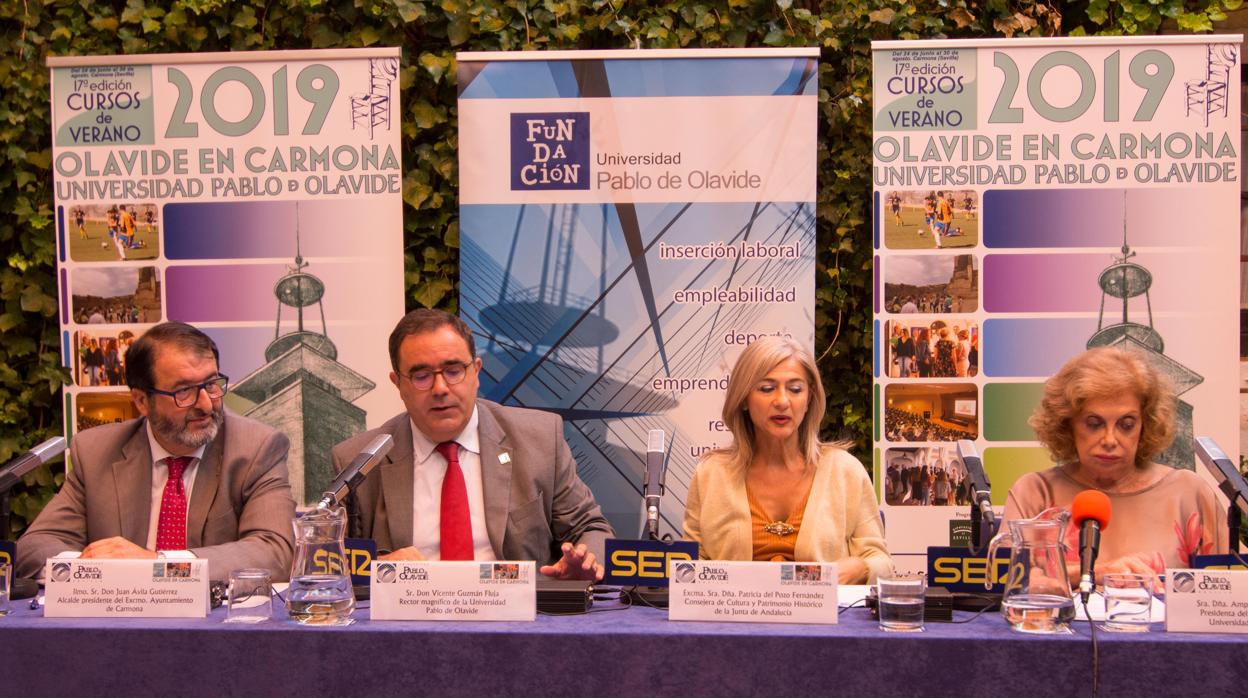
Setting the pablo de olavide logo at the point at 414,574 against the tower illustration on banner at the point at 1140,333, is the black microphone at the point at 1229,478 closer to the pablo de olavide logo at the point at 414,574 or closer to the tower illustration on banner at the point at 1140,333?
the pablo de olavide logo at the point at 414,574

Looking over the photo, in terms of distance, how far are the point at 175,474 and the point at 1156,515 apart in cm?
247

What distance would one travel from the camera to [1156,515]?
2.60m

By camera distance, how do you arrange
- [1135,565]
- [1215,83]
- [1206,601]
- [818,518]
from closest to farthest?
1. [1206,601]
2. [1135,565]
3. [818,518]
4. [1215,83]

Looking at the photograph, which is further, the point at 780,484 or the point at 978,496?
the point at 780,484

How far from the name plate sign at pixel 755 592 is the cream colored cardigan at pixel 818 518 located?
764 millimetres

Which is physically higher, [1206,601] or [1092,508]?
[1092,508]

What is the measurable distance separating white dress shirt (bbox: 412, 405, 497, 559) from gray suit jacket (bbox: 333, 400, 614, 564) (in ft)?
0.08

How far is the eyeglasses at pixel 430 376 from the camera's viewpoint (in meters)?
2.73

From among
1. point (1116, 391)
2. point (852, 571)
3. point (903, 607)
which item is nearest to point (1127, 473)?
point (1116, 391)

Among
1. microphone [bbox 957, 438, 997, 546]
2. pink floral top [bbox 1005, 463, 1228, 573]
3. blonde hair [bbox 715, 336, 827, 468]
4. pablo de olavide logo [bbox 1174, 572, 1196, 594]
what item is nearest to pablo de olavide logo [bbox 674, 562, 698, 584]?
microphone [bbox 957, 438, 997, 546]

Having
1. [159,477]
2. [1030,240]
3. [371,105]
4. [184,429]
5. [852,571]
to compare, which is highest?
[371,105]

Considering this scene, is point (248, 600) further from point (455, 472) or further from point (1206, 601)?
point (1206, 601)

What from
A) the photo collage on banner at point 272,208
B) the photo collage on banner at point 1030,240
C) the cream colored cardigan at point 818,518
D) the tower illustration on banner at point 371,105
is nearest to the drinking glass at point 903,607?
the cream colored cardigan at point 818,518

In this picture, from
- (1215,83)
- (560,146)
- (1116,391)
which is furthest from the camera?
(560,146)
